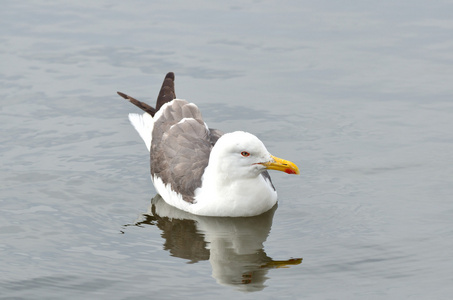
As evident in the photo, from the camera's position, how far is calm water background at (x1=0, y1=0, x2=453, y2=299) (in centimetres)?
1074

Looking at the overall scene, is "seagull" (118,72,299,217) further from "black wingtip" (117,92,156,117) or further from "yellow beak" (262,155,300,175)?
"black wingtip" (117,92,156,117)

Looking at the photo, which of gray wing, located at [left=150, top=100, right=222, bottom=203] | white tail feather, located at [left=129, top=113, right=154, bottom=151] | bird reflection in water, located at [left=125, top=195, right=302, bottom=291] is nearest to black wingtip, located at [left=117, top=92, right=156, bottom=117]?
white tail feather, located at [left=129, top=113, right=154, bottom=151]

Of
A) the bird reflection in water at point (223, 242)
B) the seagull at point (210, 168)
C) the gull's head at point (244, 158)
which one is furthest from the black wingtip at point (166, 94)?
the gull's head at point (244, 158)

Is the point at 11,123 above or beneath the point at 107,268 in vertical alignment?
above

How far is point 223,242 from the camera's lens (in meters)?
11.8

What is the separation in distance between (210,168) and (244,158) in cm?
Answer: 55

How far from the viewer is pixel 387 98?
15648mm

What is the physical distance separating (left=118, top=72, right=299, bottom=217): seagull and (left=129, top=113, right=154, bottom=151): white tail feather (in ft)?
1.54

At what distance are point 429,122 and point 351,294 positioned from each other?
211 inches

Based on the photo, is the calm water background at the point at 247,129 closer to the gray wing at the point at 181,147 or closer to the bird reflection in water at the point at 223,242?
the bird reflection in water at the point at 223,242

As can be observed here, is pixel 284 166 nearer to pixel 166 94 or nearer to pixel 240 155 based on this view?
pixel 240 155

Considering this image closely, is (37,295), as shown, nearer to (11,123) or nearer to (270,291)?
(270,291)

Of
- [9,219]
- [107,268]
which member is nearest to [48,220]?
[9,219]

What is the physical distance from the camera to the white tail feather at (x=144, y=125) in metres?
14.4
